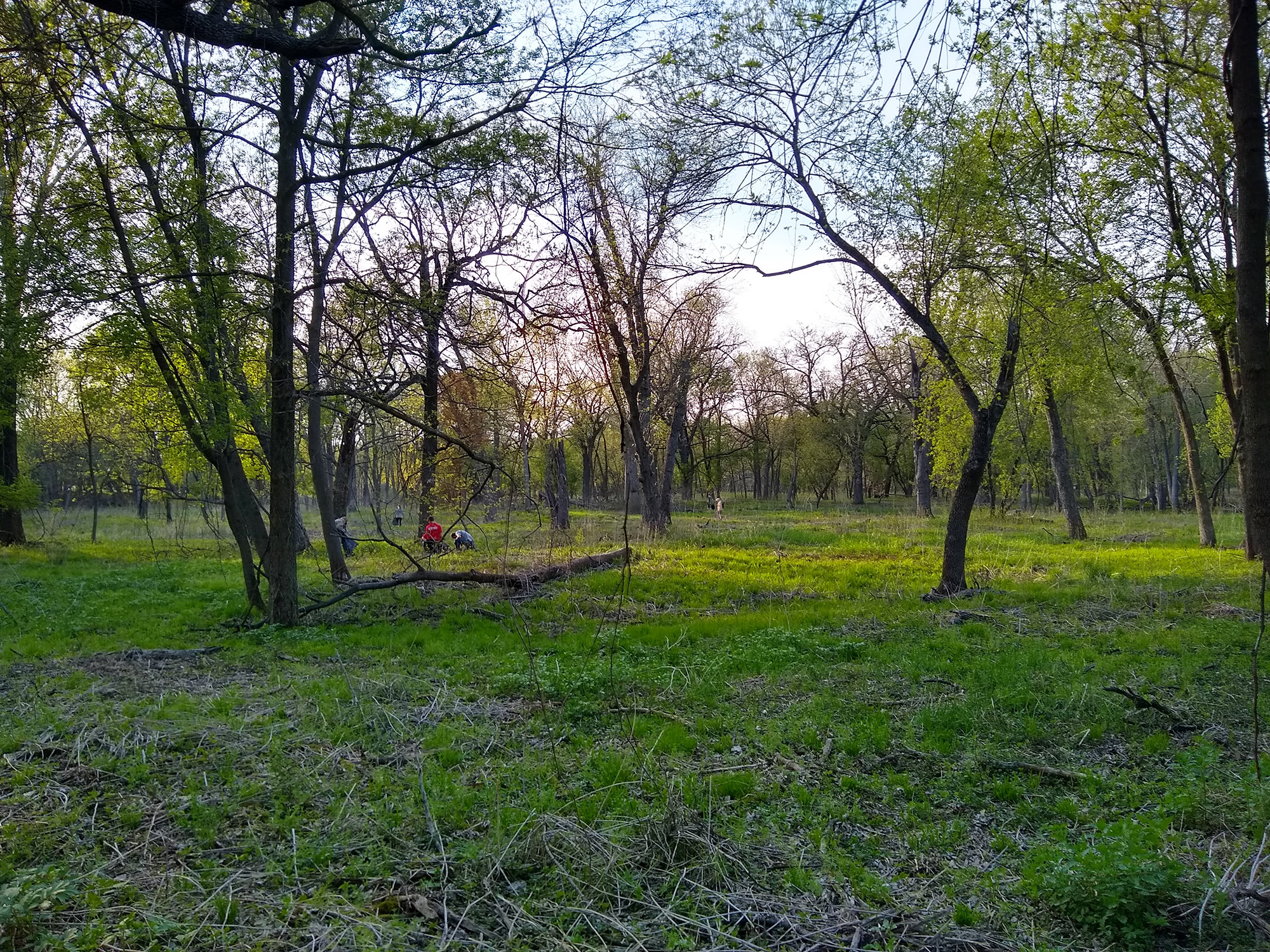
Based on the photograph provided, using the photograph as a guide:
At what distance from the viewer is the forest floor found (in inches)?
117

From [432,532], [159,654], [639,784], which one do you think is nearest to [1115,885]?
[639,784]

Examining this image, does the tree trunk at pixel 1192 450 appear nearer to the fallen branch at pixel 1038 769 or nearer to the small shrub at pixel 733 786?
the fallen branch at pixel 1038 769

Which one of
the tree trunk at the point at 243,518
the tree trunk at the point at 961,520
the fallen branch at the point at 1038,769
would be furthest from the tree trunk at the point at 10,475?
the fallen branch at the point at 1038,769

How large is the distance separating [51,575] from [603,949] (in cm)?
1534

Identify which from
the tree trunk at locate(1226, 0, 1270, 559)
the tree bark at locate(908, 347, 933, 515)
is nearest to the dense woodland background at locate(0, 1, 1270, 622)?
the tree trunk at locate(1226, 0, 1270, 559)

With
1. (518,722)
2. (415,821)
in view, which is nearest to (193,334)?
(518,722)

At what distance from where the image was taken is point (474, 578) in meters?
11.2

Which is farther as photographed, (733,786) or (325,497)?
(325,497)

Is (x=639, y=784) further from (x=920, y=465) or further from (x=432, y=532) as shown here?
(x=920, y=465)

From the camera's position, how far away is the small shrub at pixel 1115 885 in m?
2.92

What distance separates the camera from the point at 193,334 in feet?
27.5

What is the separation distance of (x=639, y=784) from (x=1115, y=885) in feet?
7.60

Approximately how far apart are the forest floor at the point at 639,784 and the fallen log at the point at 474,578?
977mm

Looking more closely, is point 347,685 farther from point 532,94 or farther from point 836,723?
point 532,94
